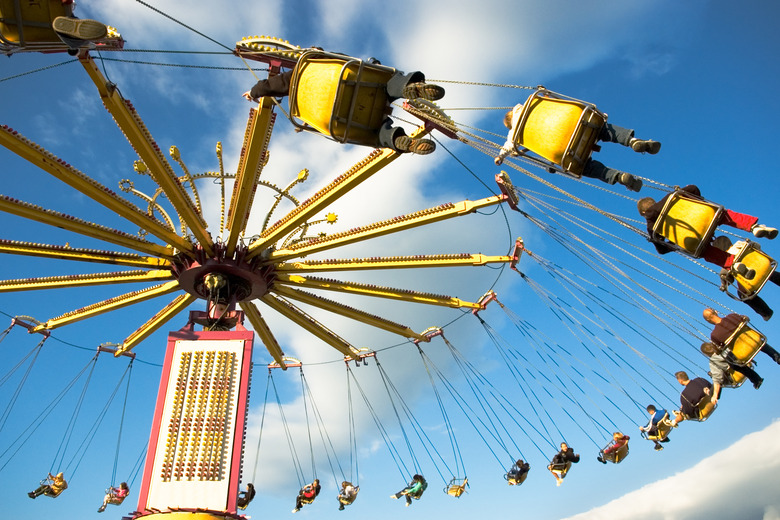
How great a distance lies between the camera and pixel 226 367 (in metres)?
13.1

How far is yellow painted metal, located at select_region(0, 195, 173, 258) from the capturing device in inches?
468

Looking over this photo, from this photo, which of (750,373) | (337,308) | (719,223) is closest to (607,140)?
(719,223)

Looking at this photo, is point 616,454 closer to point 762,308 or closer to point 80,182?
A: point 762,308

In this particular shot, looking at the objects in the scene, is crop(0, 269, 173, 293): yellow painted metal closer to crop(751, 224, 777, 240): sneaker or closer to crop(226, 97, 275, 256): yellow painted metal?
crop(226, 97, 275, 256): yellow painted metal

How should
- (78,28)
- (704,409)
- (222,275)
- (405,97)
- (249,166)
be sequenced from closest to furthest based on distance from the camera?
(405,97)
(78,28)
(704,409)
(249,166)
(222,275)

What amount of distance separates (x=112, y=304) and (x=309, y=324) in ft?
17.2

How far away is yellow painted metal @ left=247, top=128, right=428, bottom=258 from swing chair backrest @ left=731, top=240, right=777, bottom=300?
4999 mm

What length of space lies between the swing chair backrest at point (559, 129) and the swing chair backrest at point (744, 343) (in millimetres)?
3989

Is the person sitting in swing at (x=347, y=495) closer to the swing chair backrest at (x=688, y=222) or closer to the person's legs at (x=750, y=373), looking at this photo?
the person's legs at (x=750, y=373)

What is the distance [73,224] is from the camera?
1243 cm

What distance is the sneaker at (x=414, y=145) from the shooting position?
6746 mm

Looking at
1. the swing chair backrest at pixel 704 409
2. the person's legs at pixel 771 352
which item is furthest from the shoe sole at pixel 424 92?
the swing chair backrest at pixel 704 409

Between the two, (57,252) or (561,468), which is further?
(561,468)

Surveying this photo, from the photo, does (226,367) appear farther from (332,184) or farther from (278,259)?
(332,184)
